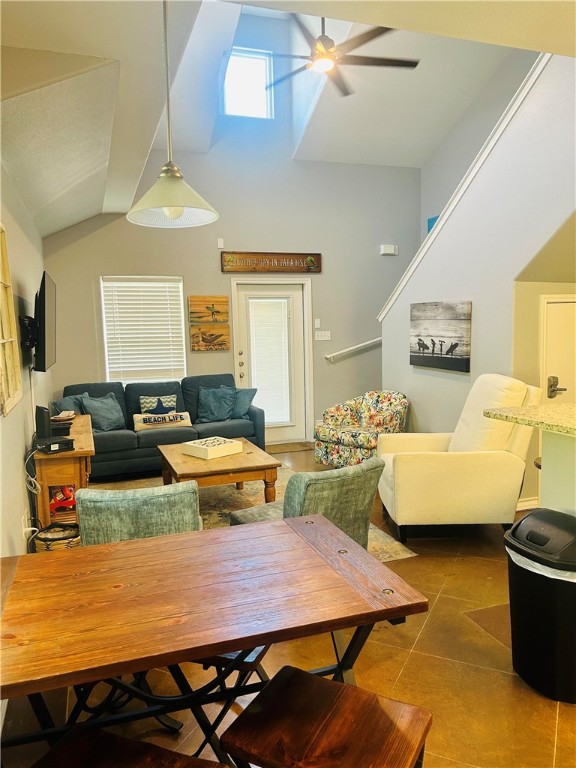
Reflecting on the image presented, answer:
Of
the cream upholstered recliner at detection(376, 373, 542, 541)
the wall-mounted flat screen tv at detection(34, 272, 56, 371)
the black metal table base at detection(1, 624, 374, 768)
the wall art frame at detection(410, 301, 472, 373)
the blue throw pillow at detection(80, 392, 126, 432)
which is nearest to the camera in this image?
the black metal table base at detection(1, 624, 374, 768)

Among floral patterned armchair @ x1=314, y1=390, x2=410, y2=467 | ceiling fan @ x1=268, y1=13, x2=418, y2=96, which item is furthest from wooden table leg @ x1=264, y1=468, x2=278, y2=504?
ceiling fan @ x1=268, y1=13, x2=418, y2=96

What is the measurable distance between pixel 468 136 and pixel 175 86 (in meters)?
3.27

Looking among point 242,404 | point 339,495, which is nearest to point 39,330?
point 339,495

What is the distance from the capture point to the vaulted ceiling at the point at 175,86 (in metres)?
1.85

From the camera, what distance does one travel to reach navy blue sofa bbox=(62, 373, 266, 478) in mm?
4914

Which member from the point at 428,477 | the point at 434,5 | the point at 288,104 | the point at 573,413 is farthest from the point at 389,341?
the point at 434,5

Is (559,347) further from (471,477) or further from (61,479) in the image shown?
(61,479)

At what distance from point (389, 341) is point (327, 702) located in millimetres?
4543

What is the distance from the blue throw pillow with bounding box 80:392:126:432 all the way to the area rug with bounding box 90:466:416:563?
1.74 feet

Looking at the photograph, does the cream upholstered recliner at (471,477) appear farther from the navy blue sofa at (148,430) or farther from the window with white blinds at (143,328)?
the window with white blinds at (143,328)

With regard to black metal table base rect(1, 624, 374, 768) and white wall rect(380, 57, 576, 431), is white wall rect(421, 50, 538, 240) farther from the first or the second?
black metal table base rect(1, 624, 374, 768)

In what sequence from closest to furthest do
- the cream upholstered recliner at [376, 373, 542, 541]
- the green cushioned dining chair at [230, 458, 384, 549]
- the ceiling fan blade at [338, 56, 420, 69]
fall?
1. the green cushioned dining chair at [230, 458, 384, 549]
2. the cream upholstered recliner at [376, 373, 542, 541]
3. the ceiling fan blade at [338, 56, 420, 69]

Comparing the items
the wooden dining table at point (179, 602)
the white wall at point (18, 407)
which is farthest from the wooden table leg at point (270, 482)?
the wooden dining table at point (179, 602)

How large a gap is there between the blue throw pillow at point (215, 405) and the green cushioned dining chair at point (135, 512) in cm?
361
